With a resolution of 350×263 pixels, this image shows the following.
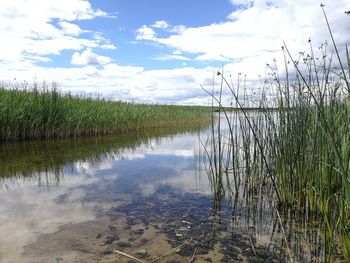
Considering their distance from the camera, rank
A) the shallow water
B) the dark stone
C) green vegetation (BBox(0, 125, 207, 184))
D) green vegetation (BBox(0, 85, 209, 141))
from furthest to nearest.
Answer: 1. green vegetation (BBox(0, 85, 209, 141))
2. green vegetation (BBox(0, 125, 207, 184))
3. the dark stone
4. the shallow water

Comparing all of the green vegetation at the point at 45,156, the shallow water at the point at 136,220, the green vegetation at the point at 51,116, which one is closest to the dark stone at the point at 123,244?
the shallow water at the point at 136,220

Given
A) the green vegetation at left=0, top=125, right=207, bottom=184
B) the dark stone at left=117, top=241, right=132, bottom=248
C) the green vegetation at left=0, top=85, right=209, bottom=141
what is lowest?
the dark stone at left=117, top=241, right=132, bottom=248

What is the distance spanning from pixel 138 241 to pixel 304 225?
6.35 ft

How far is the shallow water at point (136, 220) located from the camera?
119 inches

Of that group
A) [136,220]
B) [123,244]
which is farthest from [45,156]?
[123,244]

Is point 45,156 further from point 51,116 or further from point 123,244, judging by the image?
point 123,244

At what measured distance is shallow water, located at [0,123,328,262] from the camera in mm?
3022

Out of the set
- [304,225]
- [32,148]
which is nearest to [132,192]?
[304,225]

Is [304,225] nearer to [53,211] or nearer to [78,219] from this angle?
[78,219]

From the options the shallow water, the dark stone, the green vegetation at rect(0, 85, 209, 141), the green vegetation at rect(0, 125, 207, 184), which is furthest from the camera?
the green vegetation at rect(0, 85, 209, 141)

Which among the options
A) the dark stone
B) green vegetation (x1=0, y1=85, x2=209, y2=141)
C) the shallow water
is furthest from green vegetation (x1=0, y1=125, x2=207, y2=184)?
the dark stone

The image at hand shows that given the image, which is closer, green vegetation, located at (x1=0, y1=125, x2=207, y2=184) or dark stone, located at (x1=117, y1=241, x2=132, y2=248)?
dark stone, located at (x1=117, y1=241, x2=132, y2=248)

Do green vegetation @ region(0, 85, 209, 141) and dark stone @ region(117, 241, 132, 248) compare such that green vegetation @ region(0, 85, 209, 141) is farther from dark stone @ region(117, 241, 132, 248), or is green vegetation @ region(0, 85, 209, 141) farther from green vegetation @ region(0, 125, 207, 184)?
dark stone @ region(117, 241, 132, 248)

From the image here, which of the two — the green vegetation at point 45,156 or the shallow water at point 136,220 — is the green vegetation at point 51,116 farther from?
the shallow water at point 136,220
